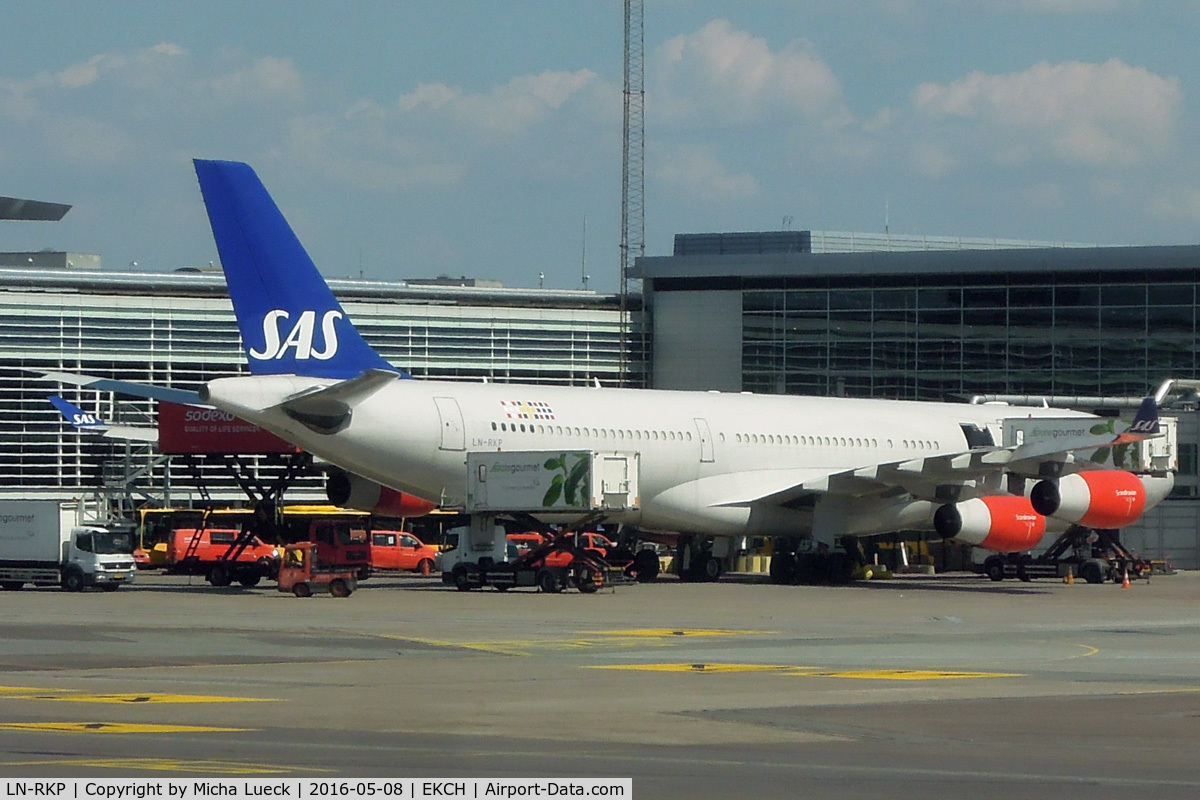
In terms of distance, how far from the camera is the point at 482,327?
78875mm

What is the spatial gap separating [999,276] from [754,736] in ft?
202

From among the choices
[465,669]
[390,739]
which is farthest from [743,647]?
[390,739]

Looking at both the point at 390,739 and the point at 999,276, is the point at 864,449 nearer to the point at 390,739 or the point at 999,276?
the point at 999,276

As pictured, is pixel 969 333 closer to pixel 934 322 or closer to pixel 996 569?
pixel 934 322

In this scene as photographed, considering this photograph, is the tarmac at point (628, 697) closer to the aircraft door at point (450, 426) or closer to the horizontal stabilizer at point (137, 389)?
the horizontal stabilizer at point (137, 389)

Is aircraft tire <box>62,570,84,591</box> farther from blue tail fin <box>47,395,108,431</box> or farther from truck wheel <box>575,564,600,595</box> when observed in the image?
blue tail fin <box>47,395,108,431</box>

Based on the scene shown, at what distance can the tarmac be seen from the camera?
11.4 meters

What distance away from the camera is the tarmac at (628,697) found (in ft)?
37.6

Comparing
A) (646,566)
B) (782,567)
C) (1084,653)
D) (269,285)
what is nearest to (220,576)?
(269,285)

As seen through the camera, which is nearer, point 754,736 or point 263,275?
point 754,736

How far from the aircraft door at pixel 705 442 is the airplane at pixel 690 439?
0.03 meters

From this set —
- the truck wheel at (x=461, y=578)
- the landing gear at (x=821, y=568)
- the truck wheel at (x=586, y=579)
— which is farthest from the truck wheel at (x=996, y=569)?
the truck wheel at (x=461, y=578)

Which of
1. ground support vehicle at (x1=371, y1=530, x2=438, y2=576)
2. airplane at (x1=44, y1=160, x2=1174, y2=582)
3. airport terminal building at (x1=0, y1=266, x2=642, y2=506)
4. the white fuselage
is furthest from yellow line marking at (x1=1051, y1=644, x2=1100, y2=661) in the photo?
airport terminal building at (x1=0, y1=266, x2=642, y2=506)

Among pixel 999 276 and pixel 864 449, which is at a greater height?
pixel 999 276
